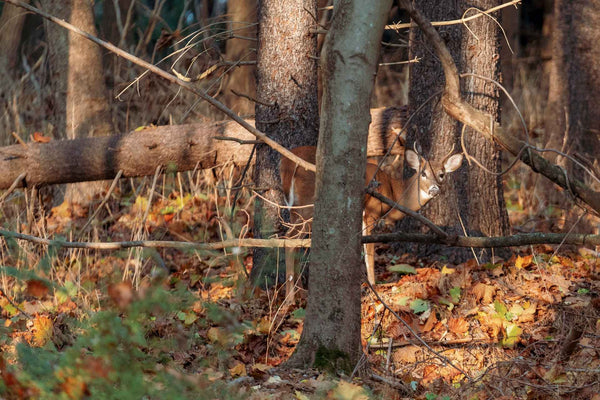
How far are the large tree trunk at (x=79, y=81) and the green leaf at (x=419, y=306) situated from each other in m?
5.15

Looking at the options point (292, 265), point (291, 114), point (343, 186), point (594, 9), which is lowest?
point (292, 265)

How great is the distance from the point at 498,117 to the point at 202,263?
3.03m

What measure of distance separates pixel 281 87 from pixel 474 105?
65.3 inches

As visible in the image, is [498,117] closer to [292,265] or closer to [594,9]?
[292,265]

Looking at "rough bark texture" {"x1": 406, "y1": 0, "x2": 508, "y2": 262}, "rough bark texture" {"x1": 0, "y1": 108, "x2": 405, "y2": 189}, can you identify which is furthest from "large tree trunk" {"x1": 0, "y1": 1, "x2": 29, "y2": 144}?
"rough bark texture" {"x1": 406, "y1": 0, "x2": 508, "y2": 262}

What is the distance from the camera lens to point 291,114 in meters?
6.27

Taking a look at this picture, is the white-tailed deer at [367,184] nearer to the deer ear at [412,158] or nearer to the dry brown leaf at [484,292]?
the deer ear at [412,158]

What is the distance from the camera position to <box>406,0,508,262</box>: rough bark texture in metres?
6.70

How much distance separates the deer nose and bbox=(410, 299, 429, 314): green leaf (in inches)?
61.0

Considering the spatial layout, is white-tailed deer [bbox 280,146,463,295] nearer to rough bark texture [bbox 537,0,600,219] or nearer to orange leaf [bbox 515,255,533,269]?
orange leaf [bbox 515,255,533,269]

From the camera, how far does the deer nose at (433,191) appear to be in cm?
714

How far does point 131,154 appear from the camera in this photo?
7848mm

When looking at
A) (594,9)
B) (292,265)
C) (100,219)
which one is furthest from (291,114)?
(594,9)

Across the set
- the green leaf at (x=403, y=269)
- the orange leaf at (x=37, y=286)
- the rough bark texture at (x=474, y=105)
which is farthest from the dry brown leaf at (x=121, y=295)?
the rough bark texture at (x=474, y=105)
